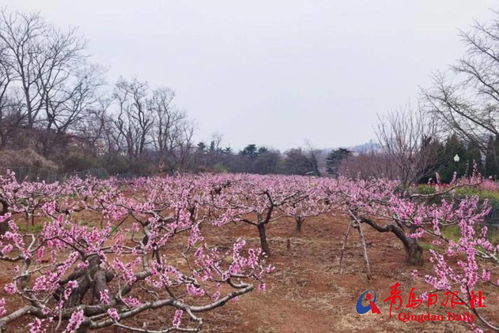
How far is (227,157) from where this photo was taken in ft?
167

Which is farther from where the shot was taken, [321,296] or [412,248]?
[412,248]

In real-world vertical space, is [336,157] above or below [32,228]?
above

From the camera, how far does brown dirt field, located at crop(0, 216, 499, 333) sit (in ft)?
15.2

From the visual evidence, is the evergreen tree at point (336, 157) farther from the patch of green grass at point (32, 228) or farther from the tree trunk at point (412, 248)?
the tree trunk at point (412, 248)

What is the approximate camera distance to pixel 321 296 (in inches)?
223

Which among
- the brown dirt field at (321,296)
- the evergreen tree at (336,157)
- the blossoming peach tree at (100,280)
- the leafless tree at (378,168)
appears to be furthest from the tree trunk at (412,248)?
the evergreen tree at (336,157)

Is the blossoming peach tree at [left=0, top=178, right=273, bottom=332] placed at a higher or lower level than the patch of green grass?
higher

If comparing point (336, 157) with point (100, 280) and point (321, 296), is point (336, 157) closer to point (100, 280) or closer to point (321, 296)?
point (321, 296)

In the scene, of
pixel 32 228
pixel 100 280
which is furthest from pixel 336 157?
pixel 100 280

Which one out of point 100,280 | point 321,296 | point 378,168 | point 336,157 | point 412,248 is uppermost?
point 336,157

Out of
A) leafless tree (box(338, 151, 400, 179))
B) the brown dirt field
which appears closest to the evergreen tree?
leafless tree (box(338, 151, 400, 179))

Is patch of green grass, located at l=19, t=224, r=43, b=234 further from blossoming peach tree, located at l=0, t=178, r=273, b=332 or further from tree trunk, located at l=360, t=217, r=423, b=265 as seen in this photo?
tree trunk, located at l=360, t=217, r=423, b=265

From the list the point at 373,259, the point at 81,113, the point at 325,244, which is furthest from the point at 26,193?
the point at 81,113

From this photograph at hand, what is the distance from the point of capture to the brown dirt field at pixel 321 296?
4629mm
